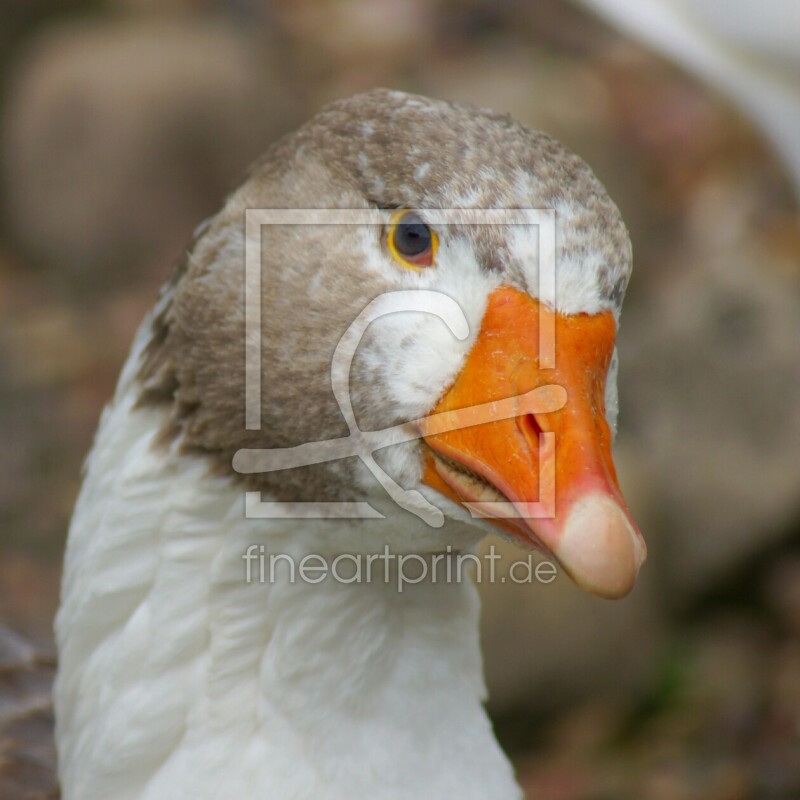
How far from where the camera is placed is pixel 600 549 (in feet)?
5.40

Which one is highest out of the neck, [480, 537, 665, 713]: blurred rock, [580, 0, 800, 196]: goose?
[580, 0, 800, 196]: goose

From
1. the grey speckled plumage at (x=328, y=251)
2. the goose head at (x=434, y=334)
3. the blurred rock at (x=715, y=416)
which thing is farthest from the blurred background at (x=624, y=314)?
the goose head at (x=434, y=334)

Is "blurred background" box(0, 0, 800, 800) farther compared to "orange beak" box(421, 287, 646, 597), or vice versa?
"blurred background" box(0, 0, 800, 800)

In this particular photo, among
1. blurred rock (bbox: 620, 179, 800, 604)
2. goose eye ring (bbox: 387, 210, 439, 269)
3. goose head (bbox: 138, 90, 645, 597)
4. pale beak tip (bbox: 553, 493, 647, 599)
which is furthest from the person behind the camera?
blurred rock (bbox: 620, 179, 800, 604)

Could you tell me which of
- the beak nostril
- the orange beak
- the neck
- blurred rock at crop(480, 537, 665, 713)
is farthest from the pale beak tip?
blurred rock at crop(480, 537, 665, 713)

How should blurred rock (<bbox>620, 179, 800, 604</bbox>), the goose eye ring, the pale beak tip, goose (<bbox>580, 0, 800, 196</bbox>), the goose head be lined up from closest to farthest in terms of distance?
1. the pale beak tip
2. the goose head
3. the goose eye ring
4. goose (<bbox>580, 0, 800, 196</bbox>)
5. blurred rock (<bbox>620, 179, 800, 604</bbox>)

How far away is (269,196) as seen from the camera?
216 cm

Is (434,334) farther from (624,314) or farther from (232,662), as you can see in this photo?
(624,314)

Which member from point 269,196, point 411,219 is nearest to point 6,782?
point 269,196

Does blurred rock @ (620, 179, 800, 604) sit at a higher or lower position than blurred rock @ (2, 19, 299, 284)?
lower

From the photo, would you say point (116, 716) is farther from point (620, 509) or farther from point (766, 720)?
point (766, 720)

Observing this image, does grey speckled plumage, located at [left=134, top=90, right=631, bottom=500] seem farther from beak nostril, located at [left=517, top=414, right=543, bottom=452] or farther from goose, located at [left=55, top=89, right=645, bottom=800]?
beak nostril, located at [left=517, top=414, right=543, bottom=452]

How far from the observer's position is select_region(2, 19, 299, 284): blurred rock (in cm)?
718

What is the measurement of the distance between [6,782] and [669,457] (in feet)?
11.6
